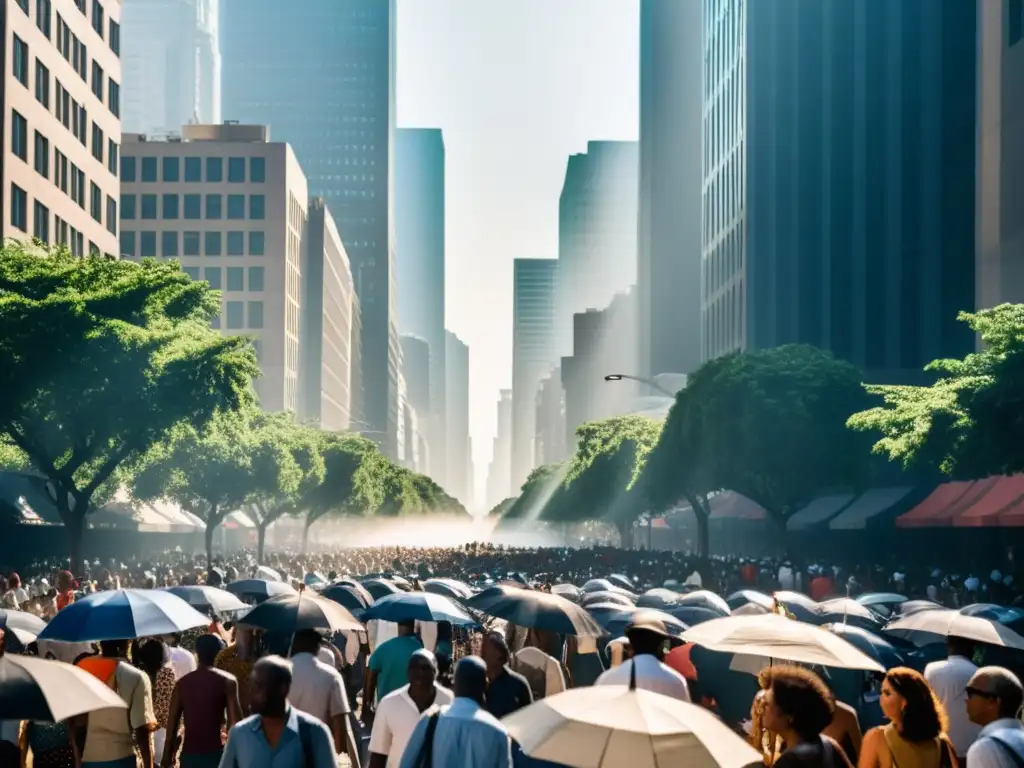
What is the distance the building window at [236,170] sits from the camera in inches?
5438

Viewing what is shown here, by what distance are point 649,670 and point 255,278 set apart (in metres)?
133

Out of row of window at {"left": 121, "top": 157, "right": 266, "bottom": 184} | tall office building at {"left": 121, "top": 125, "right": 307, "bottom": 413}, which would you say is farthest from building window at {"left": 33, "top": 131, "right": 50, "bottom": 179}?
row of window at {"left": 121, "top": 157, "right": 266, "bottom": 184}

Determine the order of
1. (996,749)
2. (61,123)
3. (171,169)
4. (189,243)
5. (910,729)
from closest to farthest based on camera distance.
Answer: (996,749), (910,729), (61,123), (171,169), (189,243)

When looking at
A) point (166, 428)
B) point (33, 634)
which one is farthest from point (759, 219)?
point (33, 634)

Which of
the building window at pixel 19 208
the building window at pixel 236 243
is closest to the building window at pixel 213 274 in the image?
the building window at pixel 236 243

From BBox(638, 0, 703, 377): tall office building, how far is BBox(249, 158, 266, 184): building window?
6109cm

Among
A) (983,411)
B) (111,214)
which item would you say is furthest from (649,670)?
(111,214)

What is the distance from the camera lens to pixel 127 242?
5389 inches

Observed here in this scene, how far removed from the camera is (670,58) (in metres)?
199

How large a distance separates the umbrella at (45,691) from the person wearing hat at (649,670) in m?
3.19

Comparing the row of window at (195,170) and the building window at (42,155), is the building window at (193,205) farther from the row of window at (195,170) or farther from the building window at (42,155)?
the building window at (42,155)

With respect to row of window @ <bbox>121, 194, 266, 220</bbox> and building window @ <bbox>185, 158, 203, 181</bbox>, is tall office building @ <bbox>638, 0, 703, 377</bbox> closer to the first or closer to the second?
row of window @ <bbox>121, 194, 266, 220</bbox>

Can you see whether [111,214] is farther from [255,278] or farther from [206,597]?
[255,278]

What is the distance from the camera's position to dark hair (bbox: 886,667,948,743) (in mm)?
7691
